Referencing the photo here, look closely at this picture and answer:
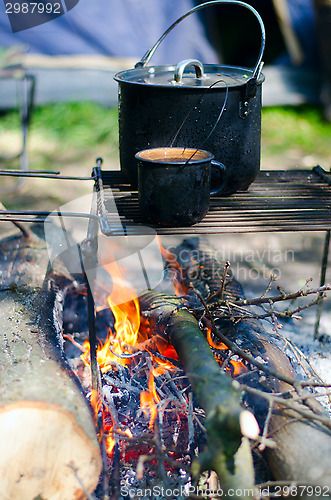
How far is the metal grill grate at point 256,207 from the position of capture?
49.3 inches

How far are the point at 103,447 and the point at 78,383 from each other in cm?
18

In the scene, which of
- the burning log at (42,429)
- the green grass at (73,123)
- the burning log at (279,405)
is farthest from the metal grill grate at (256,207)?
the green grass at (73,123)

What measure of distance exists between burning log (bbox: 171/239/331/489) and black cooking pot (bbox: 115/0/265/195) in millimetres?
385

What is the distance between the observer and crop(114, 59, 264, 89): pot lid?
4.70 ft

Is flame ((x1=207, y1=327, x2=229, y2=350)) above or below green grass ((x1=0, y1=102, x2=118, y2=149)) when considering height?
below

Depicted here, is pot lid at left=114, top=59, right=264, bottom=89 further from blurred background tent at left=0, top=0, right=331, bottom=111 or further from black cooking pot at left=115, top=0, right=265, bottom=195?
blurred background tent at left=0, top=0, right=331, bottom=111

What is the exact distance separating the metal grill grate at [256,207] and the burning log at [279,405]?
0.15 meters

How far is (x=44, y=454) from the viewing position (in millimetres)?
1107

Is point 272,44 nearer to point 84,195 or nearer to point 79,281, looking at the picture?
point 84,195

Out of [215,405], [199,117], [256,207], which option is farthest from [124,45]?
[215,405]

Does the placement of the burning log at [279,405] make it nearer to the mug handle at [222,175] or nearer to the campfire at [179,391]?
the campfire at [179,391]

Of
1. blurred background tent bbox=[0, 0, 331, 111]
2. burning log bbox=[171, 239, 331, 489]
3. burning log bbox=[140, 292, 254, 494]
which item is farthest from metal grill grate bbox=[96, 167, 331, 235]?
blurred background tent bbox=[0, 0, 331, 111]

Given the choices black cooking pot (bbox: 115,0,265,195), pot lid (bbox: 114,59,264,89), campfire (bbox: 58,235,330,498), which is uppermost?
pot lid (bbox: 114,59,264,89)

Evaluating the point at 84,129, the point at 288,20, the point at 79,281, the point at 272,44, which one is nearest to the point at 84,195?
the point at 84,129
